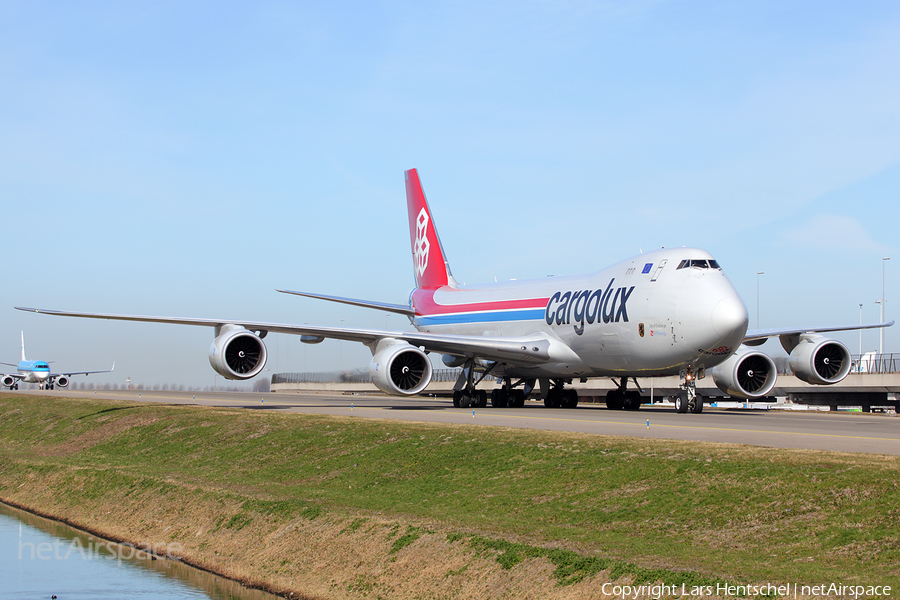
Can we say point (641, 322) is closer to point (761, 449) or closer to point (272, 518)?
point (761, 449)

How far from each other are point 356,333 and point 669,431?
1478cm

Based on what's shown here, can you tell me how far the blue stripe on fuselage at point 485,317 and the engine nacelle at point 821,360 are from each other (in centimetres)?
945

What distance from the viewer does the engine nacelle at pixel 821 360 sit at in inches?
1179

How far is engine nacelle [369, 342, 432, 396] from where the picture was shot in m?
30.1

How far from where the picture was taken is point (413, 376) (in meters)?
30.9

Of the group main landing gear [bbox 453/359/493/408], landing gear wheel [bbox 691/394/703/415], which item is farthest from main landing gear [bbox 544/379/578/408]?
landing gear wheel [bbox 691/394/703/415]

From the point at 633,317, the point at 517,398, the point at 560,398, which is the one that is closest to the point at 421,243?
the point at 517,398

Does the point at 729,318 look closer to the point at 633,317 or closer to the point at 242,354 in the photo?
the point at 633,317

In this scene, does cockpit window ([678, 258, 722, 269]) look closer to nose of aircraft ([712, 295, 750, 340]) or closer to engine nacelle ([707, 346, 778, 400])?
nose of aircraft ([712, 295, 750, 340])

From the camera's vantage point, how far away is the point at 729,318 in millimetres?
25703

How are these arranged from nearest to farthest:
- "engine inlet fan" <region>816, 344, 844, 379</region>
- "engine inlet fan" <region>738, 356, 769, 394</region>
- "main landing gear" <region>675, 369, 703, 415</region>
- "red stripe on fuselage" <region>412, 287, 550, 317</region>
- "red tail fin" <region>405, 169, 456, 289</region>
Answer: "main landing gear" <region>675, 369, 703, 415</region> < "engine inlet fan" <region>738, 356, 769, 394</region> < "engine inlet fan" <region>816, 344, 844, 379</region> < "red stripe on fuselage" <region>412, 287, 550, 317</region> < "red tail fin" <region>405, 169, 456, 289</region>

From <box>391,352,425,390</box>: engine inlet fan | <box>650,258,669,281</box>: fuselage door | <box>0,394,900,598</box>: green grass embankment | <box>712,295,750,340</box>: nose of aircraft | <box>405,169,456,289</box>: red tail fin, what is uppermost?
<box>405,169,456,289</box>: red tail fin

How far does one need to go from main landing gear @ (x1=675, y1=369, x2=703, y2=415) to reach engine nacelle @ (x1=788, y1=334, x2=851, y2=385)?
13.7 ft

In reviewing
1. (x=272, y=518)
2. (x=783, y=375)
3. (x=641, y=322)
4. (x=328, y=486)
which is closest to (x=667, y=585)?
(x=272, y=518)
